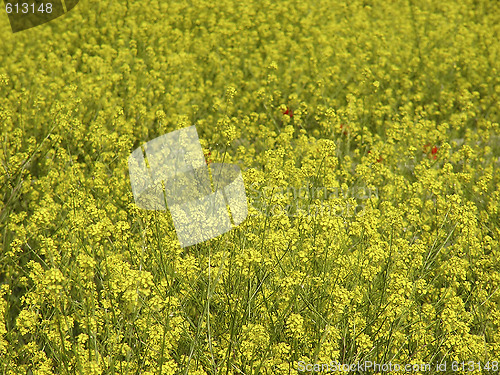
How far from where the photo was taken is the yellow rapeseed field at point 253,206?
3068 millimetres

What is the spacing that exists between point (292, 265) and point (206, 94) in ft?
13.2

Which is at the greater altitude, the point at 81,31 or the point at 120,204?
the point at 81,31

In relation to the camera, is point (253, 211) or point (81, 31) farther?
point (81, 31)

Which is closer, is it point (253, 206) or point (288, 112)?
point (253, 206)

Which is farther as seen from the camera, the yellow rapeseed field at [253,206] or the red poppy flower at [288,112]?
the red poppy flower at [288,112]

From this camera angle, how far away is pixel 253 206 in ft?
14.7

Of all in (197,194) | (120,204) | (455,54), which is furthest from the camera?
(455,54)

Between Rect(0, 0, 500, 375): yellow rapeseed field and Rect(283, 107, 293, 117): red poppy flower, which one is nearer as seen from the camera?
Rect(0, 0, 500, 375): yellow rapeseed field

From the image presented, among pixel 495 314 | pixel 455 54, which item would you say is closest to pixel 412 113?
pixel 455 54

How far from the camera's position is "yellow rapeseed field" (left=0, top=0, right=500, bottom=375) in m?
3.07

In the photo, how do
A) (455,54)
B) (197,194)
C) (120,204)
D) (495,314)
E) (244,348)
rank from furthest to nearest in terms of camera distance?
(455,54) < (120,204) < (197,194) < (495,314) < (244,348)

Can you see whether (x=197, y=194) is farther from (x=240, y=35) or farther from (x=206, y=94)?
(x=240, y=35)

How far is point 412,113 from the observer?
7.25 metres

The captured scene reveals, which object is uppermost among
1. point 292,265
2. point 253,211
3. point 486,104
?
point 253,211
